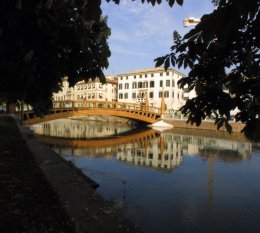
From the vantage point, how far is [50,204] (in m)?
4.82

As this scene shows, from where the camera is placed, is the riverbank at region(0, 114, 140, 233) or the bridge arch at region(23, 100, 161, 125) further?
the bridge arch at region(23, 100, 161, 125)

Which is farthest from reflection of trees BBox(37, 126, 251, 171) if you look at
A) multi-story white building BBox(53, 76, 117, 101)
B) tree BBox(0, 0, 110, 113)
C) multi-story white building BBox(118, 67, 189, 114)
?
multi-story white building BBox(53, 76, 117, 101)

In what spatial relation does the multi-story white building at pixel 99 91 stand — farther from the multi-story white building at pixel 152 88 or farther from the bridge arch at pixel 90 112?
the bridge arch at pixel 90 112

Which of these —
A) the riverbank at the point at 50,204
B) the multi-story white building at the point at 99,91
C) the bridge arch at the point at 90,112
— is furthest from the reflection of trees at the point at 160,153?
the multi-story white building at the point at 99,91

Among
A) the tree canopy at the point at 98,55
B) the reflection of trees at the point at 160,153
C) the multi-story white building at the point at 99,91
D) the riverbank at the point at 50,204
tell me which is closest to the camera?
the tree canopy at the point at 98,55

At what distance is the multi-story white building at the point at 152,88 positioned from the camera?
68.6 m

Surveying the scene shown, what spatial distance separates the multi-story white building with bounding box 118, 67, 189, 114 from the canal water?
134 ft

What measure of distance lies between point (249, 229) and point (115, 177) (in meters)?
8.03

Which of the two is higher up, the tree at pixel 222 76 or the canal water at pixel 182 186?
the tree at pixel 222 76

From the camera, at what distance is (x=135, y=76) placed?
76250 millimetres

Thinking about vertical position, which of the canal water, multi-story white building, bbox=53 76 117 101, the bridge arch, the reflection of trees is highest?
multi-story white building, bbox=53 76 117 101

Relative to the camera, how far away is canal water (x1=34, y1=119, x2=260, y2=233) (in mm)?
10297

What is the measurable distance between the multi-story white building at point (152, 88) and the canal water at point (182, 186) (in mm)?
40766

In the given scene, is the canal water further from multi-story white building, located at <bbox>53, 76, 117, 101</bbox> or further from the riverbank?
multi-story white building, located at <bbox>53, 76, 117, 101</bbox>
